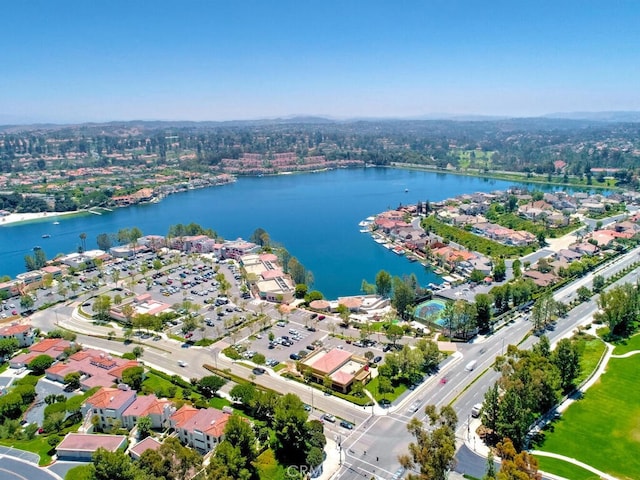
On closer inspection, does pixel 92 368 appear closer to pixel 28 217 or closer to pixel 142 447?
pixel 142 447

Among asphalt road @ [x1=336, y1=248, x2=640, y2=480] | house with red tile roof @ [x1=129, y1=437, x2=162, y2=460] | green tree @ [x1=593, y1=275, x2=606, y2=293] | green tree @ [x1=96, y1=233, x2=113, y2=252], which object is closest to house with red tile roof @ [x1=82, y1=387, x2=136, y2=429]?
house with red tile roof @ [x1=129, y1=437, x2=162, y2=460]

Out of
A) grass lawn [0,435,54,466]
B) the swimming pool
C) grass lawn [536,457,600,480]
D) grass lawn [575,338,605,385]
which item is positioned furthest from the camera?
the swimming pool

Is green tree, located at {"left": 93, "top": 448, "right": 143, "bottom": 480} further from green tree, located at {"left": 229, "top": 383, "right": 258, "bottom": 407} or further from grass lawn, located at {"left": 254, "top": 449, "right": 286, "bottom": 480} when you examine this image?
green tree, located at {"left": 229, "top": 383, "right": 258, "bottom": 407}

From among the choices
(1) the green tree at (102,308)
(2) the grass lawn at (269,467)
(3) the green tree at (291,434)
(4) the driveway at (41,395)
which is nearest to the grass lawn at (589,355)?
(3) the green tree at (291,434)

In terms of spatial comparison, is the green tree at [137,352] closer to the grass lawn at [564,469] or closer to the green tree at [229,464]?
the green tree at [229,464]

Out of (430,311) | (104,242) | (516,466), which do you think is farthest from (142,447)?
(104,242)

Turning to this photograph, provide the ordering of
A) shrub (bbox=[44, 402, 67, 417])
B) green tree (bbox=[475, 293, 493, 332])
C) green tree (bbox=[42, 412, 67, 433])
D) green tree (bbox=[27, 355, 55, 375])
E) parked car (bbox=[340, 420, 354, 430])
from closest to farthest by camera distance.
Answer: parked car (bbox=[340, 420, 354, 430]), green tree (bbox=[42, 412, 67, 433]), shrub (bbox=[44, 402, 67, 417]), green tree (bbox=[27, 355, 55, 375]), green tree (bbox=[475, 293, 493, 332])
